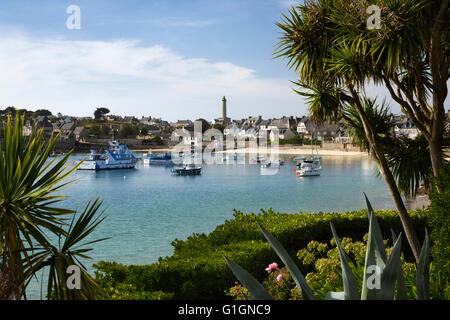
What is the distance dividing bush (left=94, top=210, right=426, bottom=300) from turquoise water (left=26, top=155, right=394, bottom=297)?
25.2 ft

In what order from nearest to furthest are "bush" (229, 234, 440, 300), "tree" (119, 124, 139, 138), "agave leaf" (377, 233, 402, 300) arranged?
1. "agave leaf" (377, 233, 402, 300)
2. "bush" (229, 234, 440, 300)
3. "tree" (119, 124, 139, 138)

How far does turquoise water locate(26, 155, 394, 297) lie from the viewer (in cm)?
2233

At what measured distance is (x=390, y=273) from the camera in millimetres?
2570

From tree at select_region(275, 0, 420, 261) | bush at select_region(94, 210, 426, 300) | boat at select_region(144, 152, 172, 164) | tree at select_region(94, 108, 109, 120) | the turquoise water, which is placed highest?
tree at select_region(94, 108, 109, 120)

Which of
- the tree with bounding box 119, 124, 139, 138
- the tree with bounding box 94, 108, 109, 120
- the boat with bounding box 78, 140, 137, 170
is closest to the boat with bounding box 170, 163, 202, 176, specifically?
the boat with bounding box 78, 140, 137, 170

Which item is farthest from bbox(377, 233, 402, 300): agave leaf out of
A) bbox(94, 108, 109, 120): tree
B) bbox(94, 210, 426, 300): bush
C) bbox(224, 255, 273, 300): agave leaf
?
bbox(94, 108, 109, 120): tree

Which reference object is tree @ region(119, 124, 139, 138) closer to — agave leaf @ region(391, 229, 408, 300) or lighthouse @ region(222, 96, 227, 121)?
lighthouse @ region(222, 96, 227, 121)

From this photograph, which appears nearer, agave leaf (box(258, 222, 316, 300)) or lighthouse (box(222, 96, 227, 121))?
agave leaf (box(258, 222, 316, 300))

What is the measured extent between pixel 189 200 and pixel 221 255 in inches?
1249

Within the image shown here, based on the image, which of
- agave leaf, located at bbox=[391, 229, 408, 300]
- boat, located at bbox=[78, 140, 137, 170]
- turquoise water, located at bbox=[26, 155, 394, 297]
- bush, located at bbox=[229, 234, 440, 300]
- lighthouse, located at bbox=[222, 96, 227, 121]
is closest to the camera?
agave leaf, located at bbox=[391, 229, 408, 300]

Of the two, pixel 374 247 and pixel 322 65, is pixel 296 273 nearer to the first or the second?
pixel 374 247

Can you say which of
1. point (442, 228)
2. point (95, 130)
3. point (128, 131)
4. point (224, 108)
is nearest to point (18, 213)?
point (442, 228)

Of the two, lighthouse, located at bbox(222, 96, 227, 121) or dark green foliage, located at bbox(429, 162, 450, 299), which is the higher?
lighthouse, located at bbox(222, 96, 227, 121)
